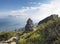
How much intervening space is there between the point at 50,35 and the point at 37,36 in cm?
829

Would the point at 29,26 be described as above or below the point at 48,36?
above

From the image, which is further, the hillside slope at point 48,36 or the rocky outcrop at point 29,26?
the rocky outcrop at point 29,26

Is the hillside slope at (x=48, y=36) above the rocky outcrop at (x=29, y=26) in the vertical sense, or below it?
below

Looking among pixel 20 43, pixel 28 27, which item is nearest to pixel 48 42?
pixel 20 43

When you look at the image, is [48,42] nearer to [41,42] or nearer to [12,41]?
[41,42]

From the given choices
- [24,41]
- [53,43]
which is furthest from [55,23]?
[24,41]

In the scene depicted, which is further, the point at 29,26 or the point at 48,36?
the point at 29,26

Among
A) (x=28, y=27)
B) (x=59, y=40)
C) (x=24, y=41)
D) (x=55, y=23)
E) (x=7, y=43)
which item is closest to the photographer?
(x=59, y=40)

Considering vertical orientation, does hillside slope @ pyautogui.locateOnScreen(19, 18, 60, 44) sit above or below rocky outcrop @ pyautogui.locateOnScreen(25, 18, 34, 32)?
below

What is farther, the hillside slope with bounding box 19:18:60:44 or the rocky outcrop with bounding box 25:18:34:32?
the rocky outcrop with bounding box 25:18:34:32

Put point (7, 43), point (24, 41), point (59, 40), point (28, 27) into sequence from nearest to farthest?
point (59, 40)
point (24, 41)
point (7, 43)
point (28, 27)

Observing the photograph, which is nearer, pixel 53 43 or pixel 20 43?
pixel 53 43

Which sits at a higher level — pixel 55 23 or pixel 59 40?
pixel 55 23

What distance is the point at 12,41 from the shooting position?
103562 millimetres
